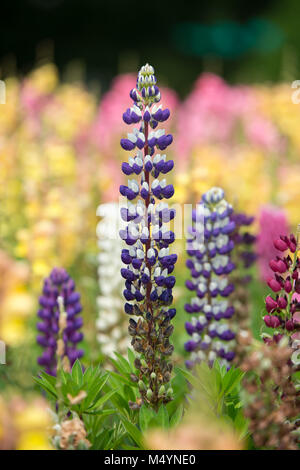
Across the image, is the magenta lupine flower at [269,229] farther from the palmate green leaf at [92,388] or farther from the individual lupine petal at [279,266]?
the palmate green leaf at [92,388]

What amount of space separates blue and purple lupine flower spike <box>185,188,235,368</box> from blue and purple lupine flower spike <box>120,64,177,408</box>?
0.97 feet

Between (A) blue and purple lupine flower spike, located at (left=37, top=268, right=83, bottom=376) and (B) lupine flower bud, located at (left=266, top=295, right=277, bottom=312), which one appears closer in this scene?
(B) lupine flower bud, located at (left=266, top=295, right=277, bottom=312)

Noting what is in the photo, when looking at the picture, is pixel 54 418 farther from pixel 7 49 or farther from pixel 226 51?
pixel 226 51

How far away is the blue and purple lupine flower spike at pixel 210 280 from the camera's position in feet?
6.64

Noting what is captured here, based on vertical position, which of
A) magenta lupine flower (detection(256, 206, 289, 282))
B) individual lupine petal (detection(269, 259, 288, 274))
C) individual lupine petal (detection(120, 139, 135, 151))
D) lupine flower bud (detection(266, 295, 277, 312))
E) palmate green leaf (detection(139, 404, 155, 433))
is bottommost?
palmate green leaf (detection(139, 404, 155, 433))

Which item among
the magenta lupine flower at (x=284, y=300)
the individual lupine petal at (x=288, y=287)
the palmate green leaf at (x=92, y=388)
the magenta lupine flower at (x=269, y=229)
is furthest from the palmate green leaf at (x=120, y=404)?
the magenta lupine flower at (x=269, y=229)

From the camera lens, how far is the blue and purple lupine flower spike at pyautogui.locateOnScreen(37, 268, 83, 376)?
207 centimetres

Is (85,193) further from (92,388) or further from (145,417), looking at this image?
(145,417)

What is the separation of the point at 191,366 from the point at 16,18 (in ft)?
44.4

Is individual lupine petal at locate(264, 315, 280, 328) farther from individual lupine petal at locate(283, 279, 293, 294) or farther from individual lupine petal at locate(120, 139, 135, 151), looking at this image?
individual lupine petal at locate(120, 139, 135, 151)

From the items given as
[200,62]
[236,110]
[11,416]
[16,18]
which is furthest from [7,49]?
[11,416]

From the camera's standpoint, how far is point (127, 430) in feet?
5.17

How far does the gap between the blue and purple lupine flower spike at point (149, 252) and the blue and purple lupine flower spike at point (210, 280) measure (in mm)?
296

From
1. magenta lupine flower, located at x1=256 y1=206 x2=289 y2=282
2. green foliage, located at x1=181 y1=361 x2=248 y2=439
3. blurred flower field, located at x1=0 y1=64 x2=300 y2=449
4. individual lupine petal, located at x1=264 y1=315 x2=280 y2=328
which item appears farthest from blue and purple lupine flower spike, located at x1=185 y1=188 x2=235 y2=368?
magenta lupine flower, located at x1=256 y1=206 x2=289 y2=282
